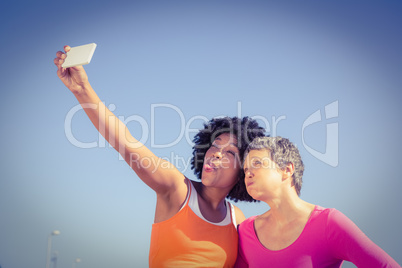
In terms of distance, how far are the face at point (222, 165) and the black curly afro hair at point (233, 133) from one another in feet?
0.26

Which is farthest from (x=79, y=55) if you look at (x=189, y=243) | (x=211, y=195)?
(x=211, y=195)

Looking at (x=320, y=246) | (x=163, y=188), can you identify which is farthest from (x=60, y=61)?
(x=320, y=246)

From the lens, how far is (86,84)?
9.67 feet

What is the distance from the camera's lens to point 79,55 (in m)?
2.77

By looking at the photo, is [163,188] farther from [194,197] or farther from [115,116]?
[115,116]

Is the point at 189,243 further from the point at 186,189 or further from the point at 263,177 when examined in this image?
the point at 263,177

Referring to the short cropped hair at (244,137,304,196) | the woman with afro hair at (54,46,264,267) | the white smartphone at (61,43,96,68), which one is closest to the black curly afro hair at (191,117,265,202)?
the woman with afro hair at (54,46,264,267)

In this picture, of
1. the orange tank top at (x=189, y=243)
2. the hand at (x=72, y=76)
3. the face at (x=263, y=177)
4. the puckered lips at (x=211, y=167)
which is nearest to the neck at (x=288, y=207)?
the face at (x=263, y=177)

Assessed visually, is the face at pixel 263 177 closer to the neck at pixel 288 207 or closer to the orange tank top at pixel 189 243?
the neck at pixel 288 207

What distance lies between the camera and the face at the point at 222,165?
381 centimetres

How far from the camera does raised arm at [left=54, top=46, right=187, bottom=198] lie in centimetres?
293

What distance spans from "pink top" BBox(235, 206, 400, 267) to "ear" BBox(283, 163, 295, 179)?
350mm

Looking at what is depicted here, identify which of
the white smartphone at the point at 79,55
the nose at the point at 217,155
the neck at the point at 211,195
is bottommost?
the neck at the point at 211,195

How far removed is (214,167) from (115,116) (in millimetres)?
1211
